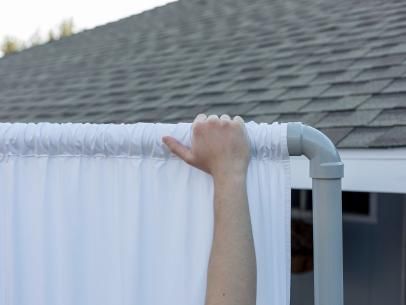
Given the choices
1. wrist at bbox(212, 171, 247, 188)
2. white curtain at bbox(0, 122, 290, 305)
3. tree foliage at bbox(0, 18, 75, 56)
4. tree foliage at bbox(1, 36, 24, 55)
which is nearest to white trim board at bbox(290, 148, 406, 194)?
white curtain at bbox(0, 122, 290, 305)

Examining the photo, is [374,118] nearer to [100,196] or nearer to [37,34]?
[100,196]

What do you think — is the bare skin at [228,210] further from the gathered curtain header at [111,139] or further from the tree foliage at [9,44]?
the tree foliage at [9,44]

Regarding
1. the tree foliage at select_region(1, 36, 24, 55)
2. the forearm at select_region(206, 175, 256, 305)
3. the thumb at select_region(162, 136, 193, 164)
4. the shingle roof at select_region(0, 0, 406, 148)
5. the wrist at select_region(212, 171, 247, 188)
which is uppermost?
the tree foliage at select_region(1, 36, 24, 55)

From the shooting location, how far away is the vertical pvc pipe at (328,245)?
1291 millimetres

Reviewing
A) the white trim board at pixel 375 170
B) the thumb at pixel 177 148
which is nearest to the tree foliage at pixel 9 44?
the white trim board at pixel 375 170

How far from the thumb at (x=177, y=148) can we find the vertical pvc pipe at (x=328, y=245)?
0.98 ft

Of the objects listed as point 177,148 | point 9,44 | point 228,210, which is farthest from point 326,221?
point 9,44

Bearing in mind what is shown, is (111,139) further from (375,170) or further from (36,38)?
(36,38)

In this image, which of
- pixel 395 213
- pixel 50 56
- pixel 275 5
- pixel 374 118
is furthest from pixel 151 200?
pixel 50 56

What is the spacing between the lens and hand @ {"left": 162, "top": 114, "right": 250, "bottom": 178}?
1312 millimetres

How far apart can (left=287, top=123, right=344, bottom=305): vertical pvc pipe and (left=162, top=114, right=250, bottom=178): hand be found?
15 centimetres

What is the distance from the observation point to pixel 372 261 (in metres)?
5.32

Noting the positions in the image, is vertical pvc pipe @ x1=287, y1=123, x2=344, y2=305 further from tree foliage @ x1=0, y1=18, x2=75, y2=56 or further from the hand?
tree foliage @ x1=0, y1=18, x2=75, y2=56

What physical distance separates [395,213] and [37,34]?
28.0 meters
